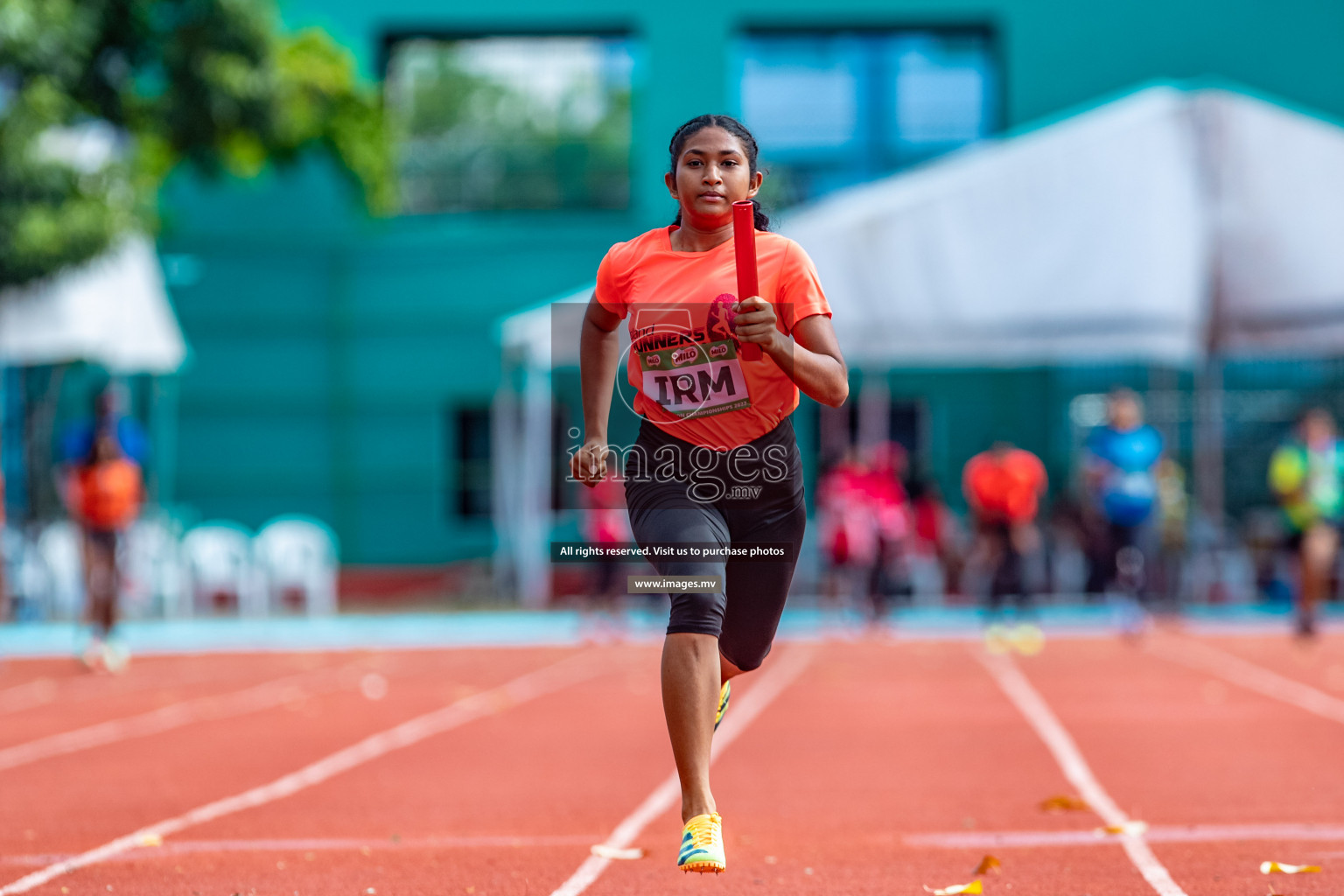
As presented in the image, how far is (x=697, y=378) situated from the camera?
4102mm

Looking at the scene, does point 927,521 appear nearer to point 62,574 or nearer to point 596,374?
point 62,574

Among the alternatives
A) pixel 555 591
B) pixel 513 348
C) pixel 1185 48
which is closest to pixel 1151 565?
pixel 513 348

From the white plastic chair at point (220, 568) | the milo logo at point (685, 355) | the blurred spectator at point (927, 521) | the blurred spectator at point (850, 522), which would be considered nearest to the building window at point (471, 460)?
the white plastic chair at point (220, 568)

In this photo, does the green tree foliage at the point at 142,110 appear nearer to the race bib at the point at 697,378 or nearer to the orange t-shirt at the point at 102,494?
the orange t-shirt at the point at 102,494

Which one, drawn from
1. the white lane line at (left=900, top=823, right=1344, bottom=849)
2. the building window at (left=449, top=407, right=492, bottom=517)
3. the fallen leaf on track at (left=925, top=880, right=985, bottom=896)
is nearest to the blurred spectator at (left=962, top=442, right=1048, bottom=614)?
the white lane line at (left=900, top=823, right=1344, bottom=849)

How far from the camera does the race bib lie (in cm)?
406

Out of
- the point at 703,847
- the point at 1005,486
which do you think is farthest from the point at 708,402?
the point at 1005,486

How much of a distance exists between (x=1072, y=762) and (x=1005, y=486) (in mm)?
7396

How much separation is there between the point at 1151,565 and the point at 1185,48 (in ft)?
35.2

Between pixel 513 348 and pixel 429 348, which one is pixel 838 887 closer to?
pixel 513 348

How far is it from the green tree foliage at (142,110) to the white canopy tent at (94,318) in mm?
311

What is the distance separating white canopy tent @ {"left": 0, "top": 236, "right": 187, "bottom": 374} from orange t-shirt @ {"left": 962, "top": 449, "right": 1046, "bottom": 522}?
8316mm

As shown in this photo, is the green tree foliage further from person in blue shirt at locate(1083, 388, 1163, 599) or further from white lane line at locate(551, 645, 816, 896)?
person in blue shirt at locate(1083, 388, 1163, 599)

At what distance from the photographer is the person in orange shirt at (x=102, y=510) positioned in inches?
484
